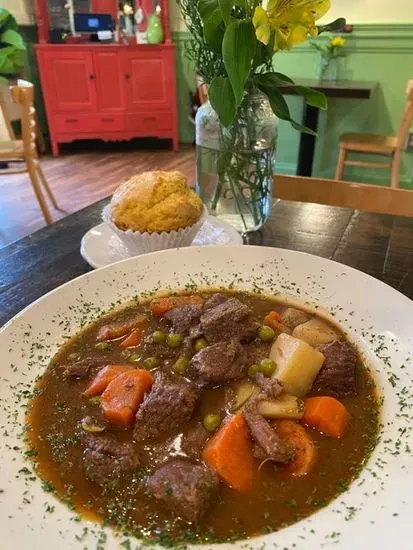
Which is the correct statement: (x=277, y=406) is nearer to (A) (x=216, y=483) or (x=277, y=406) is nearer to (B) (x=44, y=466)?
(A) (x=216, y=483)

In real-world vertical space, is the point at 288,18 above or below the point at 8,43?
above

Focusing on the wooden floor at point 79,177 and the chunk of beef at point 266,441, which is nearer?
the chunk of beef at point 266,441

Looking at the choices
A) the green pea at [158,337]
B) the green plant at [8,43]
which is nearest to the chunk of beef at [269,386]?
the green pea at [158,337]

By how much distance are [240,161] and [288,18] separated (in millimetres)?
607

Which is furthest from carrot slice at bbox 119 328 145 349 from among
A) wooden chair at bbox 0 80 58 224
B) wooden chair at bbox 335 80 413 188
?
wooden chair at bbox 335 80 413 188

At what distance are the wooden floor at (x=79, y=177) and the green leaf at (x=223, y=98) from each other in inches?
162

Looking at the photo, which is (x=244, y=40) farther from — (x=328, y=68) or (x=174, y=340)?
(x=328, y=68)

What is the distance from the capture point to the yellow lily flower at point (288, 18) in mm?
1533

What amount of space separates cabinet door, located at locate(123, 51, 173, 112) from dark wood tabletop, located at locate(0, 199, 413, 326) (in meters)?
6.28

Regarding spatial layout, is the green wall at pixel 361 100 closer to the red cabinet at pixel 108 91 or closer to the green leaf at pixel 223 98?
the red cabinet at pixel 108 91

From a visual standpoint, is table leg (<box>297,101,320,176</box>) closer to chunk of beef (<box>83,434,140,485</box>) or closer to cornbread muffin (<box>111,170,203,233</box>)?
cornbread muffin (<box>111,170,203,233</box>)

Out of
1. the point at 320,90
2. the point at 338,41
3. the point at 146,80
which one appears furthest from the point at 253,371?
the point at 146,80

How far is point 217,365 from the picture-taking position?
1.33 metres

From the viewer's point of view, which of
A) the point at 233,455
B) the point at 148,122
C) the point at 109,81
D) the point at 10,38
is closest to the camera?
the point at 233,455
